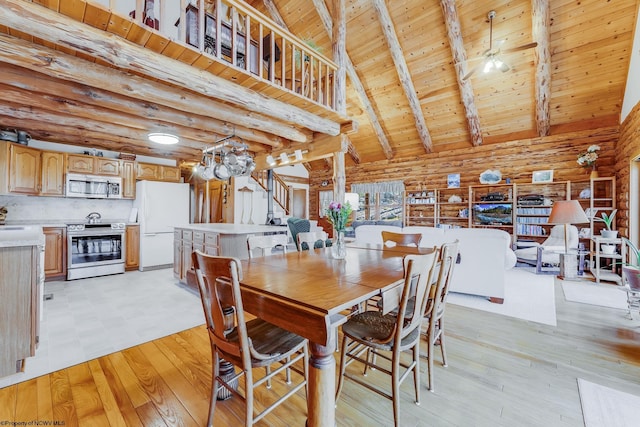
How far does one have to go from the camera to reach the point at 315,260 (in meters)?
2.06

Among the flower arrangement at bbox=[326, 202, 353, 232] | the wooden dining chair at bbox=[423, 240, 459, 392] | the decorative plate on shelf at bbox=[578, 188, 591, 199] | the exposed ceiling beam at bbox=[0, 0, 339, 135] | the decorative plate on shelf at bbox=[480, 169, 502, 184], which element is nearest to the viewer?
the wooden dining chair at bbox=[423, 240, 459, 392]

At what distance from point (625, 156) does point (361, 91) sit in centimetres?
510

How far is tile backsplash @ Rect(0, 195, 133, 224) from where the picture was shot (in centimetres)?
457

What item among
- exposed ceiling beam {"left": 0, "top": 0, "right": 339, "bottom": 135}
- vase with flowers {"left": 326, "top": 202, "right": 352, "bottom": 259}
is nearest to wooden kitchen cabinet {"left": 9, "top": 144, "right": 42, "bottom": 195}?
exposed ceiling beam {"left": 0, "top": 0, "right": 339, "bottom": 135}

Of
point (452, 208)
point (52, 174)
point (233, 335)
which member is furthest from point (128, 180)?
point (452, 208)

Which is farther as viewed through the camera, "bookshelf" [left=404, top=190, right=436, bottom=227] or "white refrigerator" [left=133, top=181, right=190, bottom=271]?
"bookshelf" [left=404, top=190, right=436, bottom=227]

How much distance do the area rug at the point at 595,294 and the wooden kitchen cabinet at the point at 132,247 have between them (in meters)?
7.09

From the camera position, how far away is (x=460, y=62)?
5.01 m

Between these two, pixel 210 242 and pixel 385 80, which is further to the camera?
pixel 385 80

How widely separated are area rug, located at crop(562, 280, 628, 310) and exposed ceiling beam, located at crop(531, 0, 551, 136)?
137 inches

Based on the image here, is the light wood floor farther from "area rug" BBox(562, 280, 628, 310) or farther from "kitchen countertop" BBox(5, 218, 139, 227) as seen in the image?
"kitchen countertop" BBox(5, 218, 139, 227)

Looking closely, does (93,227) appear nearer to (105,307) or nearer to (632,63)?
(105,307)

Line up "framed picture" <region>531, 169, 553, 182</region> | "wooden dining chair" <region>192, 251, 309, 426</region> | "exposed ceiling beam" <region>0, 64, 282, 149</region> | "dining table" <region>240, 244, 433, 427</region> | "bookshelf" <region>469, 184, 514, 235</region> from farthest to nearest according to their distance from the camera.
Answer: "bookshelf" <region>469, 184, 514, 235</region> → "framed picture" <region>531, 169, 553, 182</region> → "exposed ceiling beam" <region>0, 64, 282, 149</region> → "wooden dining chair" <region>192, 251, 309, 426</region> → "dining table" <region>240, 244, 433, 427</region>

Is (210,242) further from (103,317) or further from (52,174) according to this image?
(52,174)
